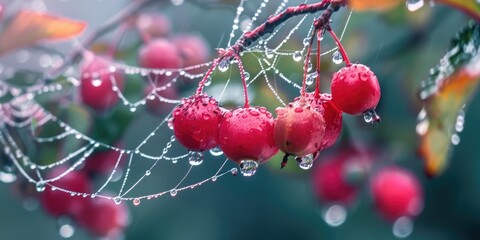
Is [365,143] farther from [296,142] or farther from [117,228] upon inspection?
[296,142]

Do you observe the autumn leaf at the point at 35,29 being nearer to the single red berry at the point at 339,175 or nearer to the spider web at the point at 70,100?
the spider web at the point at 70,100

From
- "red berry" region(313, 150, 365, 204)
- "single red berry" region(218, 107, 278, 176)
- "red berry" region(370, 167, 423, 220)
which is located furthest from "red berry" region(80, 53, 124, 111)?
"single red berry" region(218, 107, 278, 176)

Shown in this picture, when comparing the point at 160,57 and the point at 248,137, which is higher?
the point at 248,137

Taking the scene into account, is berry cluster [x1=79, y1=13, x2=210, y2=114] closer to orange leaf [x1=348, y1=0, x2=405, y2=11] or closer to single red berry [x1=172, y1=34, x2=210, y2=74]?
single red berry [x1=172, y1=34, x2=210, y2=74]

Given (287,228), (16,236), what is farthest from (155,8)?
(16,236)

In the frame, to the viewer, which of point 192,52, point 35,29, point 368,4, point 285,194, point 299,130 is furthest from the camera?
point 285,194

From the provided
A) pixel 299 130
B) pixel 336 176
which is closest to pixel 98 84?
pixel 336 176

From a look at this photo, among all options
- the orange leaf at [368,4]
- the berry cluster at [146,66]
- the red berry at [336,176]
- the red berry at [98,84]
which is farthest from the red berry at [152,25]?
the orange leaf at [368,4]

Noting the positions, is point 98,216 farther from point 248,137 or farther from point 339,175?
A: point 248,137
